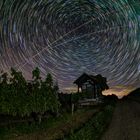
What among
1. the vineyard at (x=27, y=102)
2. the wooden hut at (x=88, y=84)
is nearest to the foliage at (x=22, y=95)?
the vineyard at (x=27, y=102)

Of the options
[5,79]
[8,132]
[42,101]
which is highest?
[5,79]

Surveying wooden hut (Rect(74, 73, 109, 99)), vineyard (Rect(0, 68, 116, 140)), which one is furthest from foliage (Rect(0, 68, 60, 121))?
wooden hut (Rect(74, 73, 109, 99))

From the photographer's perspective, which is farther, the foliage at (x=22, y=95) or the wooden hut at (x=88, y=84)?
the wooden hut at (x=88, y=84)

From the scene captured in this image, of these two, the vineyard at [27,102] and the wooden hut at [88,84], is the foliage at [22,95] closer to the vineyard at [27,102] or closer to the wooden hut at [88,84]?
the vineyard at [27,102]

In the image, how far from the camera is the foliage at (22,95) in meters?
26.4

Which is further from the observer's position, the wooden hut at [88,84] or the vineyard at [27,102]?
the wooden hut at [88,84]

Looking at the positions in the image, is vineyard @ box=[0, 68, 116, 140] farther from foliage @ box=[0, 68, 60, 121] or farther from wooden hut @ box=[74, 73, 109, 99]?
wooden hut @ box=[74, 73, 109, 99]

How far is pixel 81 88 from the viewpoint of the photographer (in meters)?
70.4

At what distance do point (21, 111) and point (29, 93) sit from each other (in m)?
1.93

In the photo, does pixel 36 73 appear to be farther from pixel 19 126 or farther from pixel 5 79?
pixel 19 126

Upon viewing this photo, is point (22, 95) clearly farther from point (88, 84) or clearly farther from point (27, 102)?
point (88, 84)

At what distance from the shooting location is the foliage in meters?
26.4

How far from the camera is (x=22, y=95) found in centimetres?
2745

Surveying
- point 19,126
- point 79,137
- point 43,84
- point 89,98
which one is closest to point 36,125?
point 19,126
